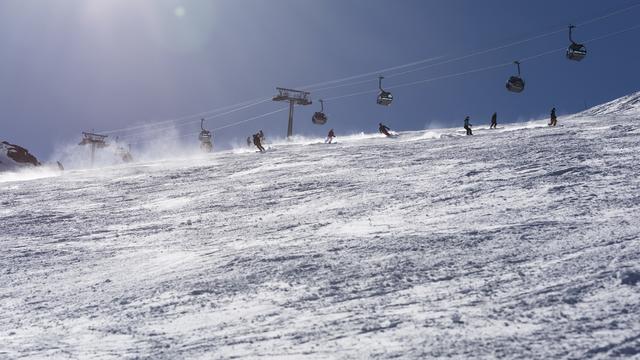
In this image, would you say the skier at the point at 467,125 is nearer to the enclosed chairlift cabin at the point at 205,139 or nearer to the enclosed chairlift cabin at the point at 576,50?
the enclosed chairlift cabin at the point at 576,50

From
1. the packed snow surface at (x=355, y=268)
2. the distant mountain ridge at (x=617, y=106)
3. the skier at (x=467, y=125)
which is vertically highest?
the distant mountain ridge at (x=617, y=106)

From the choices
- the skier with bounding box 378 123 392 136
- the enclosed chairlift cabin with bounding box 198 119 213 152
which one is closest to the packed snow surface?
the skier with bounding box 378 123 392 136

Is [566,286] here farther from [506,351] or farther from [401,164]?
[401,164]

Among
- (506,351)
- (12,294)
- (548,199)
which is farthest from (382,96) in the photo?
(506,351)

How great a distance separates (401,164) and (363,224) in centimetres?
819

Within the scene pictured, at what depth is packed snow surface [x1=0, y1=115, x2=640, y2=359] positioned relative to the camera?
22.2 feet

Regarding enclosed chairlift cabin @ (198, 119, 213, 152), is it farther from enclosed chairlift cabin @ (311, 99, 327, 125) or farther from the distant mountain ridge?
the distant mountain ridge

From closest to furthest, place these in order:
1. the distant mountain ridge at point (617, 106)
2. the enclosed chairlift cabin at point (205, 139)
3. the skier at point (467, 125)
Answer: the skier at point (467, 125)
the distant mountain ridge at point (617, 106)
the enclosed chairlift cabin at point (205, 139)

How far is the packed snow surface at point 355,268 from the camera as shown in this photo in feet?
22.2

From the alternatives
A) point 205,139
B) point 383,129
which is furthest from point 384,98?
point 205,139

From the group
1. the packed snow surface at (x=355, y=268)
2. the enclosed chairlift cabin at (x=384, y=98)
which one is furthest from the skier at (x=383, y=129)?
the packed snow surface at (x=355, y=268)

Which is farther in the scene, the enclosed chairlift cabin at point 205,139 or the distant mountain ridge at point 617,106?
the enclosed chairlift cabin at point 205,139

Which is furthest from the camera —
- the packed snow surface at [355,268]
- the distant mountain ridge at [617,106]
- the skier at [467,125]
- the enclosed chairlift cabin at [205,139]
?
the enclosed chairlift cabin at [205,139]

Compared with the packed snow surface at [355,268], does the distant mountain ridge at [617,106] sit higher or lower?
higher
